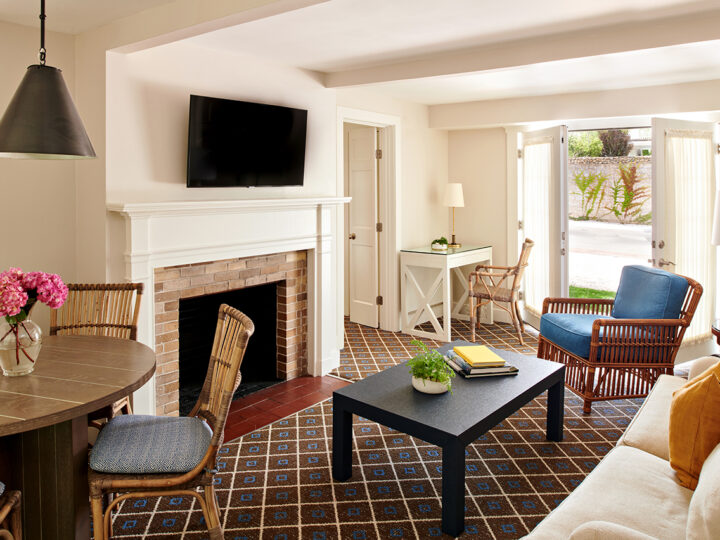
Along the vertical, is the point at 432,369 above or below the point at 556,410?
above

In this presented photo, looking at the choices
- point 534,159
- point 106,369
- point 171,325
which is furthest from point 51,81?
point 534,159

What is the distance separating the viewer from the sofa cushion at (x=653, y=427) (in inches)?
86.0

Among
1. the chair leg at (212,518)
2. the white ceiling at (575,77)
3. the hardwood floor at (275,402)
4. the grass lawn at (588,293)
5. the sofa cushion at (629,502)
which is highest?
the white ceiling at (575,77)

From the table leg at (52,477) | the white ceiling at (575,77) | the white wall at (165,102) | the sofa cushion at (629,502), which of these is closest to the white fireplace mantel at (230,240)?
the white wall at (165,102)

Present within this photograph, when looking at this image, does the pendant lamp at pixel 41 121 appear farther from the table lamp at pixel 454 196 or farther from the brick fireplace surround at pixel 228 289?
the table lamp at pixel 454 196

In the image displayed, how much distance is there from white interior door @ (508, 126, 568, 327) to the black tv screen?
8.39ft

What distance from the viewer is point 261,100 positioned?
396 centimetres

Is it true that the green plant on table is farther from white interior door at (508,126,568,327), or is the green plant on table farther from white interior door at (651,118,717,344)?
white interior door at (508,126,568,327)

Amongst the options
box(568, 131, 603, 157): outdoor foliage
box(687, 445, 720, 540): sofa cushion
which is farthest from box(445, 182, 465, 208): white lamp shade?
box(687, 445, 720, 540): sofa cushion

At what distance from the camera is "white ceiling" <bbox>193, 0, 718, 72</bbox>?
283 cm

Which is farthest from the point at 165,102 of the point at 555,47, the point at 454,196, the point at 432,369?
the point at 454,196

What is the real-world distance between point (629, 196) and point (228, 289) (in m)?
6.63

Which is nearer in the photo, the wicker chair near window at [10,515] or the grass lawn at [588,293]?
the wicker chair near window at [10,515]

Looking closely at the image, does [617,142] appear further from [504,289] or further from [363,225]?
[363,225]
